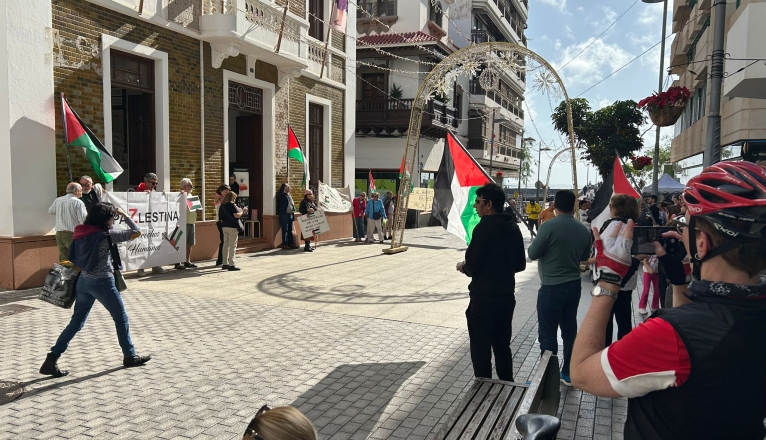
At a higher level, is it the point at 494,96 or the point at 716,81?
the point at 494,96

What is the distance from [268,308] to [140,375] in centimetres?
309

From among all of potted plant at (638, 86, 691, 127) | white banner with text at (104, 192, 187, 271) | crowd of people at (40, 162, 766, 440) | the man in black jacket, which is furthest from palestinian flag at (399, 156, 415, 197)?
crowd of people at (40, 162, 766, 440)

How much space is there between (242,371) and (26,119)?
654cm

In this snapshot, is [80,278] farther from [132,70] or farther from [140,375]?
[132,70]

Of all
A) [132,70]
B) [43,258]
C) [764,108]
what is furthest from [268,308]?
[764,108]

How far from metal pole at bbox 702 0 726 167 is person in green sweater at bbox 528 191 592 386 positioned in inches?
171

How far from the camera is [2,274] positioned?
8891 mm

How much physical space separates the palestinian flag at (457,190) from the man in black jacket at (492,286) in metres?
2.93

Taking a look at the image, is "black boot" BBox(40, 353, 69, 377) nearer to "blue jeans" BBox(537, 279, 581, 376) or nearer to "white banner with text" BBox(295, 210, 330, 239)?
"blue jeans" BBox(537, 279, 581, 376)

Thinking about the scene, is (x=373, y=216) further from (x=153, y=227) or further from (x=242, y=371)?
(x=242, y=371)

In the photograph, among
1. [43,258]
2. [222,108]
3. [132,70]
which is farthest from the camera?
[222,108]

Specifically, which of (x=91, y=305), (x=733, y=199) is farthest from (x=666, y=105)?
(x=91, y=305)

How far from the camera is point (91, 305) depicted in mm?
5453

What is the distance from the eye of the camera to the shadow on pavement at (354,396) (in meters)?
4.44
